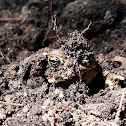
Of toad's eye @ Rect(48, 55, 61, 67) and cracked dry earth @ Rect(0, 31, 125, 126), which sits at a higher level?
toad's eye @ Rect(48, 55, 61, 67)

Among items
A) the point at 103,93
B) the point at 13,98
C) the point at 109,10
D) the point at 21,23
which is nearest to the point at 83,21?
the point at 109,10

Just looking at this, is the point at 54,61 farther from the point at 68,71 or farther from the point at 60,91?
the point at 60,91

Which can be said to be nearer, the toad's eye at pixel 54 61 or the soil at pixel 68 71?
the soil at pixel 68 71

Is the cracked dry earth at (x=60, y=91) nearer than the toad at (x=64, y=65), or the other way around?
the cracked dry earth at (x=60, y=91)

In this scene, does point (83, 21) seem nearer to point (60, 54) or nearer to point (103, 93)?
point (60, 54)

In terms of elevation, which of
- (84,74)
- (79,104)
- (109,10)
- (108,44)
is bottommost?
(79,104)

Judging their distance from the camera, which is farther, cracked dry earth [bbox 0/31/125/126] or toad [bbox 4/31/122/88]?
toad [bbox 4/31/122/88]

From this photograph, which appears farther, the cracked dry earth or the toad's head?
the toad's head

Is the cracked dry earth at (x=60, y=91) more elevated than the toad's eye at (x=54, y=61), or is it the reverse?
the toad's eye at (x=54, y=61)
